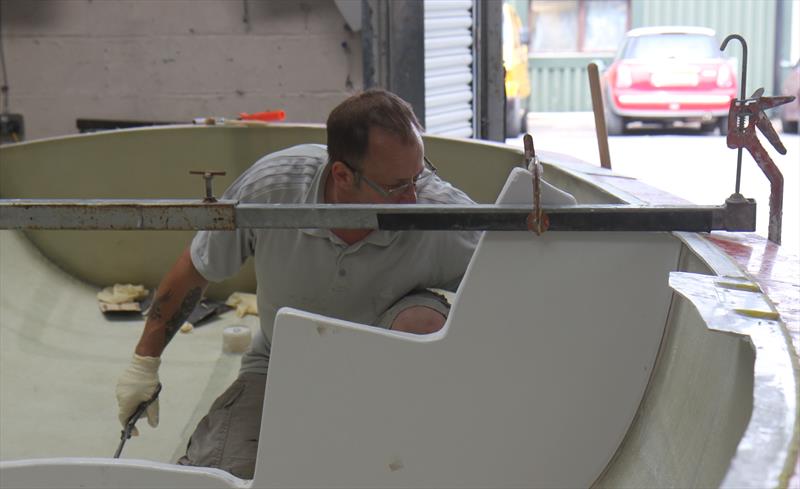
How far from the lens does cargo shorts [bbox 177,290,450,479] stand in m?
1.59

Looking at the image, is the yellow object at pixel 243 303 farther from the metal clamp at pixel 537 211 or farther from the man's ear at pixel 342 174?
the metal clamp at pixel 537 211

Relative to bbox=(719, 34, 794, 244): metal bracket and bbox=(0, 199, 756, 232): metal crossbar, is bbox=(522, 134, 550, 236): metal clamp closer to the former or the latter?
bbox=(0, 199, 756, 232): metal crossbar

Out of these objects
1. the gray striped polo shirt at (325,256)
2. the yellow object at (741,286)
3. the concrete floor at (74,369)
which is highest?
the yellow object at (741,286)

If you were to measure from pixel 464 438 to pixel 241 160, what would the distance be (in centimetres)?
160

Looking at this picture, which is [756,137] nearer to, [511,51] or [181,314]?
[181,314]

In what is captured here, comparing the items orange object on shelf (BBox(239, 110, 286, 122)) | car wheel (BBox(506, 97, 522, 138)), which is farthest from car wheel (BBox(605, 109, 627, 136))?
orange object on shelf (BBox(239, 110, 286, 122))

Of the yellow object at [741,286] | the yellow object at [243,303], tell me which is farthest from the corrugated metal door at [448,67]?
the yellow object at [741,286]

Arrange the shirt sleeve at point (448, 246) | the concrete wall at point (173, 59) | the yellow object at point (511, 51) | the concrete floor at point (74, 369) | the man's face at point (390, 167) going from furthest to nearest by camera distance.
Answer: the yellow object at point (511, 51)
the concrete wall at point (173, 59)
the concrete floor at point (74, 369)
the shirt sleeve at point (448, 246)
the man's face at point (390, 167)

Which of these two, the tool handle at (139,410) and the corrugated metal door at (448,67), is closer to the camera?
the tool handle at (139,410)

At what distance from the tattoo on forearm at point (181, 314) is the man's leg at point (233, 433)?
155mm

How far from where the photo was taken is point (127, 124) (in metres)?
3.94

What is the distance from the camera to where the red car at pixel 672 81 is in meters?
7.74

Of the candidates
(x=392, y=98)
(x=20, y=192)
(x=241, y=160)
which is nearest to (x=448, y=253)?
(x=392, y=98)

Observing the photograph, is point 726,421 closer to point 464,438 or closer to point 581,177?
point 464,438
